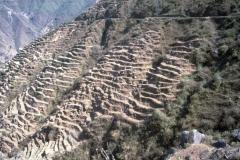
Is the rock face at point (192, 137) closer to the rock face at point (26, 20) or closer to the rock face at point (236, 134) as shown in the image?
the rock face at point (236, 134)

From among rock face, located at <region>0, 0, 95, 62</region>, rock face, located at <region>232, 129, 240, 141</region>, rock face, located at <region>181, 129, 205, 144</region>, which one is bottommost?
rock face, located at <region>181, 129, 205, 144</region>

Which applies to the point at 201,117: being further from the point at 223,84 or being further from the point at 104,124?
the point at 104,124

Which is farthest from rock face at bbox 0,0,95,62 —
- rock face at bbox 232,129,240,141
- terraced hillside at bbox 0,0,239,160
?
rock face at bbox 232,129,240,141

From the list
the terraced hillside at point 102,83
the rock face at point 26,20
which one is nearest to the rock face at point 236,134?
the terraced hillside at point 102,83

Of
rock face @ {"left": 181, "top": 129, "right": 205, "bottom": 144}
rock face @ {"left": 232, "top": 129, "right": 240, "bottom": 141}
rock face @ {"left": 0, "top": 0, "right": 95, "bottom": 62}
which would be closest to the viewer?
rock face @ {"left": 232, "top": 129, "right": 240, "bottom": 141}

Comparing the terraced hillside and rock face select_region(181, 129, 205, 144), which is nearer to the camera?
rock face select_region(181, 129, 205, 144)

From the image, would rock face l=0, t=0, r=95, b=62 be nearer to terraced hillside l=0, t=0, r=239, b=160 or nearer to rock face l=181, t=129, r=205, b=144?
terraced hillside l=0, t=0, r=239, b=160

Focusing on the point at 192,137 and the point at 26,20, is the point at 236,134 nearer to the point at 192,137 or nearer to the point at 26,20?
the point at 192,137

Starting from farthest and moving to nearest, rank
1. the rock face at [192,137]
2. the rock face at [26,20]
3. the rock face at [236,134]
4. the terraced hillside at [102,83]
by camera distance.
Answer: the rock face at [26,20], the terraced hillside at [102,83], the rock face at [192,137], the rock face at [236,134]
